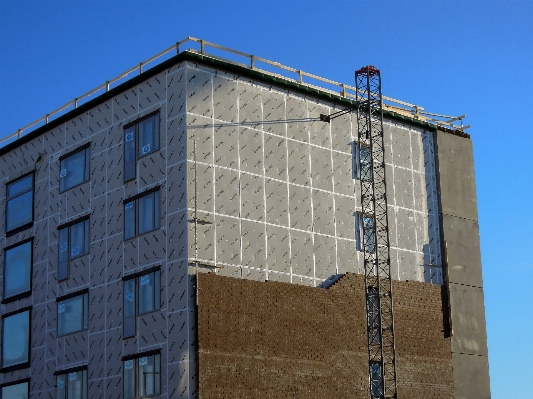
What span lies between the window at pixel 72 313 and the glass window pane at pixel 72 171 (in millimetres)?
6331

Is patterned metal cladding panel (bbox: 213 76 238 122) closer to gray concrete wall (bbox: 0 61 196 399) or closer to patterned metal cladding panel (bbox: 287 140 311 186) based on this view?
gray concrete wall (bbox: 0 61 196 399)

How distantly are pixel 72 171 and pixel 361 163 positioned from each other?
53.1ft

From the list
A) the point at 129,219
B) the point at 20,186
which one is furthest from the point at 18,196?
the point at 129,219

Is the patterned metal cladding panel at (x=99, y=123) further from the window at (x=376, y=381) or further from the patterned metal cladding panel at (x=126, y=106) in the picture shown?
the window at (x=376, y=381)

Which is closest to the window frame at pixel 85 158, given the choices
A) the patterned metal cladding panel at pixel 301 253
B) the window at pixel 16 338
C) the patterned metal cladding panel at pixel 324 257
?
the window at pixel 16 338

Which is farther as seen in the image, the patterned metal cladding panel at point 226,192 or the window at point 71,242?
the window at point 71,242

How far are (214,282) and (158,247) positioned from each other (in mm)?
3455

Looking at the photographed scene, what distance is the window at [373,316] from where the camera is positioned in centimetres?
5562

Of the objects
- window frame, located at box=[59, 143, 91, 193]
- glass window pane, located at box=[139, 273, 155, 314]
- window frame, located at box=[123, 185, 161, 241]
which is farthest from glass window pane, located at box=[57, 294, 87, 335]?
window frame, located at box=[59, 143, 91, 193]

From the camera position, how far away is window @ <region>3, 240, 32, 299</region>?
60188 millimetres

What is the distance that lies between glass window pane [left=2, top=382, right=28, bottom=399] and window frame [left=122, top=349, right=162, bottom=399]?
9597 millimetres

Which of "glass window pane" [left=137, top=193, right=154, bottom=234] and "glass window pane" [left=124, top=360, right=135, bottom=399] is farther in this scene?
"glass window pane" [left=137, top=193, right=154, bottom=234]

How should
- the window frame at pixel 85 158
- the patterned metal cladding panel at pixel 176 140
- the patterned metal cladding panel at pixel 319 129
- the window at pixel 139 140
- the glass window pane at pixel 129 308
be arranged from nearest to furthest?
the patterned metal cladding panel at pixel 176 140, the glass window pane at pixel 129 308, the window at pixel 139 140, the window frame at pixel 85 158, the patterned metal cladding panel at pixel 319 129

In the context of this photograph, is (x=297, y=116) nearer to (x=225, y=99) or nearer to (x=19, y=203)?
(x=225, y=99)
